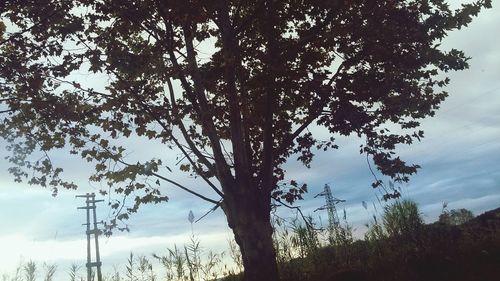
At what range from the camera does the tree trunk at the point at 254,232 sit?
7195mm

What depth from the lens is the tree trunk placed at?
7.20m

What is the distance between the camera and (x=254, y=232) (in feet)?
24.3

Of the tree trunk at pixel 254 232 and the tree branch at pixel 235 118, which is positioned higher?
the tree branch at pixel 235 118

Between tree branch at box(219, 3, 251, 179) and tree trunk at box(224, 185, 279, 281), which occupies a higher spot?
tree branch at box(219, 3, 251, 179)

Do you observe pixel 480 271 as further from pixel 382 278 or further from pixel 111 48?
pixel 111 48

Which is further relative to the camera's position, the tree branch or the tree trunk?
the tree branch

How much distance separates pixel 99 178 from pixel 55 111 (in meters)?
2.53

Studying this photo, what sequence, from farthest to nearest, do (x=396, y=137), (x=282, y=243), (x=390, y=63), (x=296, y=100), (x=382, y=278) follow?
(x=282, y=243) → (x=396, y=137) → (x=296, y=100) → (x=390, y=63) → (x=382, y=278)

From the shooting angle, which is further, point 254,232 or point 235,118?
point 235,118

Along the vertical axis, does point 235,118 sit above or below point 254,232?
above

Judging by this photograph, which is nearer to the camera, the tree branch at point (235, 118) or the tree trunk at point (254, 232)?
the tree trunk at point (254, 232)

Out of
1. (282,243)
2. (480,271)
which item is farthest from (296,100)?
(480,271)

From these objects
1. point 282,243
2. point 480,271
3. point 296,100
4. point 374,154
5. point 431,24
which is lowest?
point 480,271

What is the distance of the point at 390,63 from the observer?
7664 millimetres
